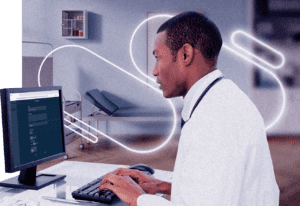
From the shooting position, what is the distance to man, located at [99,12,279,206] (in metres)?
0.64

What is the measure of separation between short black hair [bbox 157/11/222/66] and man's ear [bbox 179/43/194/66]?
12 mm

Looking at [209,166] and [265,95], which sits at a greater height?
[209,166]

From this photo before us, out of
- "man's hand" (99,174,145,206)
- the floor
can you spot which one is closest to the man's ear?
"man's hand" (99,174,145,206)

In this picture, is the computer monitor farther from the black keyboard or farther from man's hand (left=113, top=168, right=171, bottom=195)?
man's hand (left=113, top=168, right=171, bottom=195)

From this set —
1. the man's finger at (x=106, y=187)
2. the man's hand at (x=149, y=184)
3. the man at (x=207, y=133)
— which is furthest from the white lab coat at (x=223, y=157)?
the man's hand at (x=149, y=184)

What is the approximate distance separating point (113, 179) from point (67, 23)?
5.22m

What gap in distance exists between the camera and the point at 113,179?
1016 mm

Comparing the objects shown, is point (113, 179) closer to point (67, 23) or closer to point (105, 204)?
point (105, 204)

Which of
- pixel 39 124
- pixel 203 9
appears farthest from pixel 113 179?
pixel 203 9

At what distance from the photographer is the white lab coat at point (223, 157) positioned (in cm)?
63

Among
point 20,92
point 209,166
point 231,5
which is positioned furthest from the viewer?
point 231,5

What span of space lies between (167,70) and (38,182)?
A: 80 cm

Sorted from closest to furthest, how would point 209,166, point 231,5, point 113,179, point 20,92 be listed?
point 209,166 → point 113,179 → point 20,92 → point 231,5

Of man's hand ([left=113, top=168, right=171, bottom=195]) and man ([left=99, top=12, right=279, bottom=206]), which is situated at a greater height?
man ([left=99, top=12, right=279, bottom=206])
